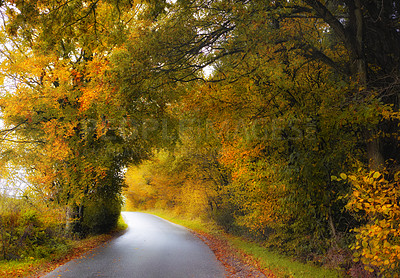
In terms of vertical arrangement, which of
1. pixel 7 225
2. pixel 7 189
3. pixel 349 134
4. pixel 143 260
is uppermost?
pixel 349 134

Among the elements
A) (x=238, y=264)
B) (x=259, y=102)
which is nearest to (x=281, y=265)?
(x=238, y=264)

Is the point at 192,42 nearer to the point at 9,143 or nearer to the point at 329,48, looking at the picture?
the point at 329,48

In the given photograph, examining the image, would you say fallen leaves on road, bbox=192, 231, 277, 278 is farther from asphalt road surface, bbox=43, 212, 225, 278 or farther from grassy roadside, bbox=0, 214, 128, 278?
grassy roadside, bbox=0, 214, 128, 278

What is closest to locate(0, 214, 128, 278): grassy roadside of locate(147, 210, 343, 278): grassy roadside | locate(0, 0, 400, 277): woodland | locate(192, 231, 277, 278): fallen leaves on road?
locate(0, 0, 400, 277): woodland

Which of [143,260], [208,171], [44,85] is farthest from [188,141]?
[143,260]

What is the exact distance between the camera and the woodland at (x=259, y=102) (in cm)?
539

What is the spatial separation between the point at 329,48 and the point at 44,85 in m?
12.6

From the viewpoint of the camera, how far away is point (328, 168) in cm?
775

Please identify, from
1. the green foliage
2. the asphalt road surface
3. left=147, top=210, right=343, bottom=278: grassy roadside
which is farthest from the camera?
the green foliage

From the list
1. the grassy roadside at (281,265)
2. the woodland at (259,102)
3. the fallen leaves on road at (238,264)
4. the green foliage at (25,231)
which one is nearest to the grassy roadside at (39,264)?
the green foliage at (25,231)

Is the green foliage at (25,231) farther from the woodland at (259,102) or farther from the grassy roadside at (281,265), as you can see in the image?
the grassy roadside at (281,265)

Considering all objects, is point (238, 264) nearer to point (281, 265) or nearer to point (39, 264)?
point (281, 265)

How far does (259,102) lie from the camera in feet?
28.4

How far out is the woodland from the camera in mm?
5395
